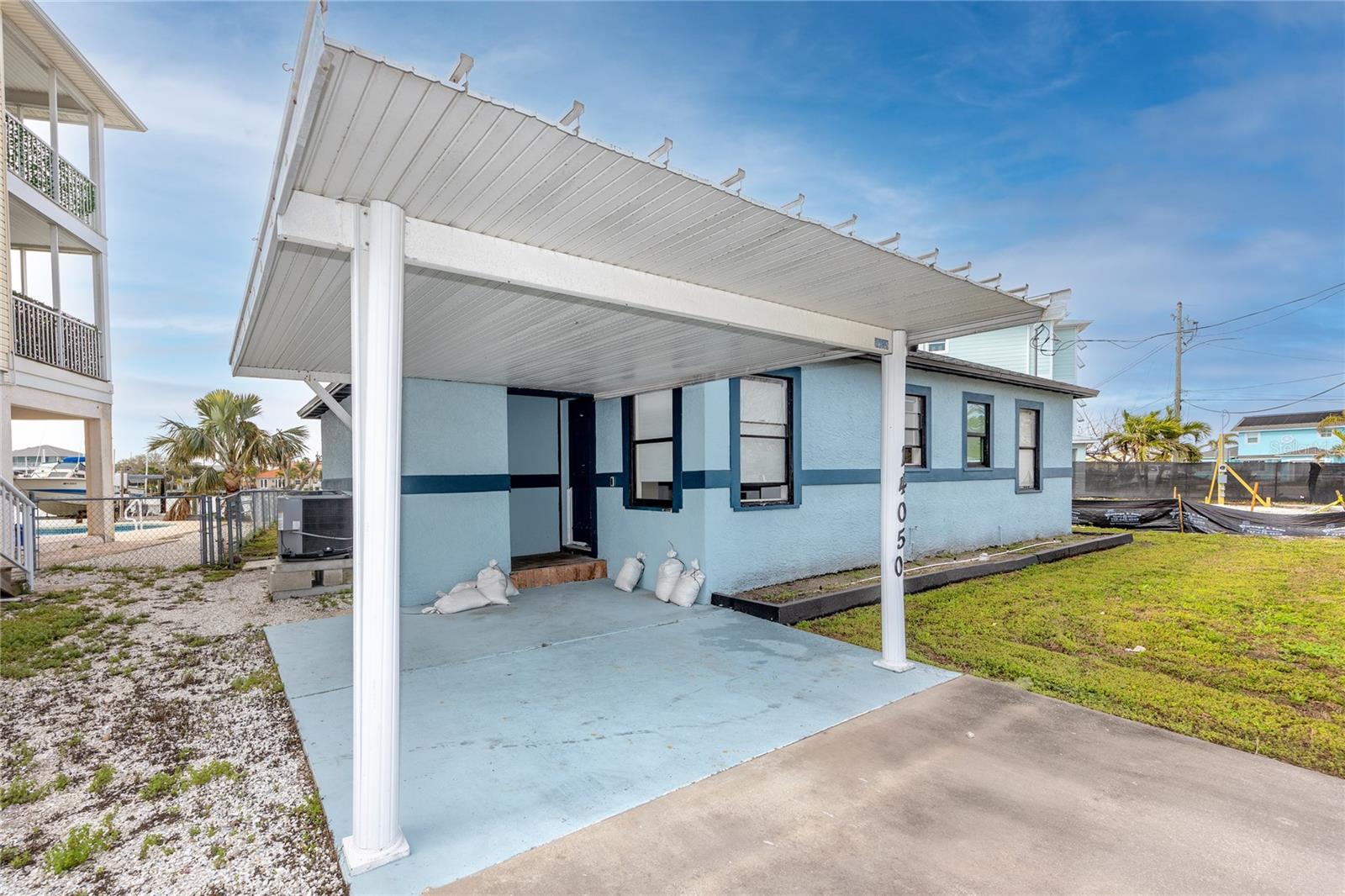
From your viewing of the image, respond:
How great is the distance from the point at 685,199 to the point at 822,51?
6618mm

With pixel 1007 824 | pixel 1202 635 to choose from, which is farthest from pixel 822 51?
pixel 1007 824

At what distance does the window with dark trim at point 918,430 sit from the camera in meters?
8.76

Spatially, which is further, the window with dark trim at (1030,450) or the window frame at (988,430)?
the window with dark trim at (1030,450)

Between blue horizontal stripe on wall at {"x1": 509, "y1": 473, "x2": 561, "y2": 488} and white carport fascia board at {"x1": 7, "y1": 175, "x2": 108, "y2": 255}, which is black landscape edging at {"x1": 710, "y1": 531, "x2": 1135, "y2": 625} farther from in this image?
white carport fascia board at {"x1": 7, "y1": 175, "x2": 108, "y2": 255}

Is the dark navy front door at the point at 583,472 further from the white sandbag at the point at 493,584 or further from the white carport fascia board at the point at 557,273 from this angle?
the white carport fascia board at the point at 557,273

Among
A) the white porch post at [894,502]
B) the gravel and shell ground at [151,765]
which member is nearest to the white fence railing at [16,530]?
the gravel and shell ground at [151,765]

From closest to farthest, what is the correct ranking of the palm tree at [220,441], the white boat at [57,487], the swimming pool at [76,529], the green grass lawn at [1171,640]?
1. the green grass lawn at [1171,640]
2. the swimming pool at [76,529]
3. the white boat at [57,487]
4. the palm tree at [220,441]

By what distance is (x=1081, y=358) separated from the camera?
65.9 feet

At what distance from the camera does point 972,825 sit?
2.46 metres

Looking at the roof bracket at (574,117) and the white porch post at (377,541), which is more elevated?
the roof bracket at (574,117)

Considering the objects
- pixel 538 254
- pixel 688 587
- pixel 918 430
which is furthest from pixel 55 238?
pixel 918 430

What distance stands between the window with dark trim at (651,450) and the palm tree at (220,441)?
13985 millimetres

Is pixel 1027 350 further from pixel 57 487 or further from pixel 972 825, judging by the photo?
pixel 57 487

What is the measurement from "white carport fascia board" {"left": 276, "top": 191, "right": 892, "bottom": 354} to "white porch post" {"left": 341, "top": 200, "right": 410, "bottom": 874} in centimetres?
15
